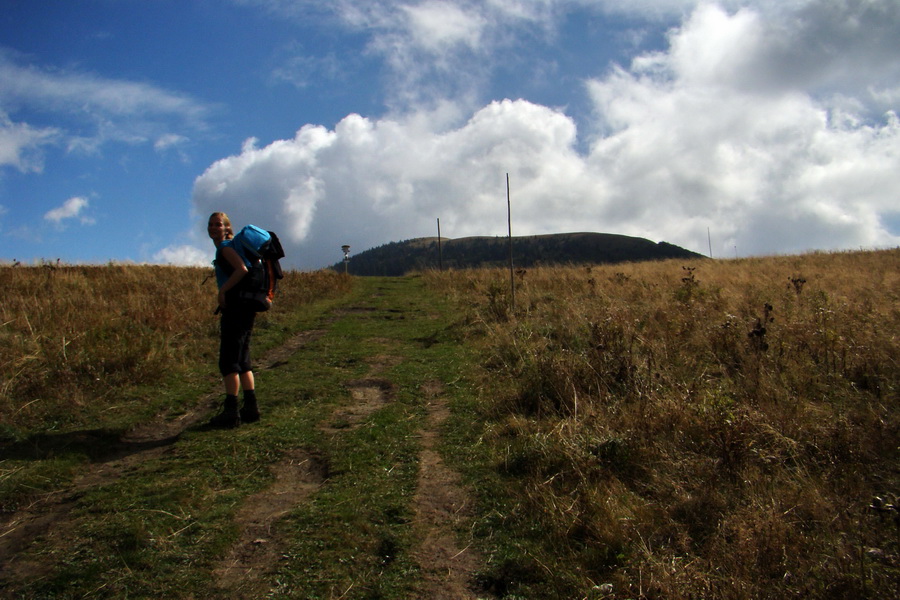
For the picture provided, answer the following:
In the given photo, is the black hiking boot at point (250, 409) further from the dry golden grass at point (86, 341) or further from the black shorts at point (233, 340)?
the dry golden grass at point (86, 341)

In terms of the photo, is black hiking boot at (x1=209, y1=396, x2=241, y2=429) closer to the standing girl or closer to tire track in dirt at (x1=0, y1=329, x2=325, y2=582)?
the standing girl

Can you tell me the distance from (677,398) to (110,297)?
9116mm

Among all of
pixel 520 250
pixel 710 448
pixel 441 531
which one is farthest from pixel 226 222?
pixel 520 250

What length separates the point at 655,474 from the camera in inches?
135

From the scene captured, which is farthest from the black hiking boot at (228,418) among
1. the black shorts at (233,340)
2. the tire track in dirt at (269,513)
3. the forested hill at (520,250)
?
→ the forested hill at (520,250)

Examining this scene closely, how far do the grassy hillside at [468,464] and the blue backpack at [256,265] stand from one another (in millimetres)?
1095

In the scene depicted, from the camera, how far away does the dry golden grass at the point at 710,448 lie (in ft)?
8.10

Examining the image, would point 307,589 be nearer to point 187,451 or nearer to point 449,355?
point 187,451

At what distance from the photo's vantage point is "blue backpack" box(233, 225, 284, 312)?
473cm

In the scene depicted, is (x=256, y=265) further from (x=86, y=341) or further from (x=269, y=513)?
(x=86, y=341)

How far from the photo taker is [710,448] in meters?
3.71

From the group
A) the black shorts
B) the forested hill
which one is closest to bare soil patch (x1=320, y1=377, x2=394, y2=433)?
the black shorts

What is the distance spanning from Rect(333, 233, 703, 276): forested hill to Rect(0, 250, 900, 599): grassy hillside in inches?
2747

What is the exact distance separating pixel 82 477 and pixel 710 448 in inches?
169
